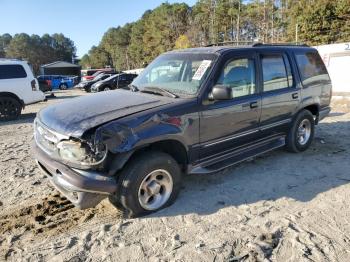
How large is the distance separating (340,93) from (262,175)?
9.30 metres

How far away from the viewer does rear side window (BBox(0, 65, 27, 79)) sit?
1123 centimetres

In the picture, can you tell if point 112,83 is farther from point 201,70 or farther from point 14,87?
point 201,70

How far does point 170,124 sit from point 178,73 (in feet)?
3.73

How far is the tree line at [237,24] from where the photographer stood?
26891 mm

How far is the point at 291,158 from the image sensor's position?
5.89 m

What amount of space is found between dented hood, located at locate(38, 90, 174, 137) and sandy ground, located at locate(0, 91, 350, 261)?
3.65ft

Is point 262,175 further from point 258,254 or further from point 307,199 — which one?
point 258,254

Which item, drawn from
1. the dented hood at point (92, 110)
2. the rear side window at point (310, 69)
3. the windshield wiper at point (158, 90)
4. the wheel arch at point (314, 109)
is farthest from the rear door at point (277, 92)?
the dented hood at point (92, 110)

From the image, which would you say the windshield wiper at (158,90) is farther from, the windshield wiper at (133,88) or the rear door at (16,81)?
the rear door at (16,81)

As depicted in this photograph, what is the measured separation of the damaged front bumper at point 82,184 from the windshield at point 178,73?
5.12 ft

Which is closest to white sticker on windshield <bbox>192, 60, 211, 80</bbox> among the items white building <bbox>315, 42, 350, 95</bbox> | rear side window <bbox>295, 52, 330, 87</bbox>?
rear side window <bbox>295, 52, 330, 87</bbox>

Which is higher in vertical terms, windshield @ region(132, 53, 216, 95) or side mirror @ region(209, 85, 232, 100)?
windshield @ region(132, 53, 216, 95)

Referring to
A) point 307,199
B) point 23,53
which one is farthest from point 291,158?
point 23,53

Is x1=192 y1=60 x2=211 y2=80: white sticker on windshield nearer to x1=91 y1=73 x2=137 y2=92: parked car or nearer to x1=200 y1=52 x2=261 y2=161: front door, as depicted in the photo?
x1=200 y1=52 x2=261 y2=161: front door
